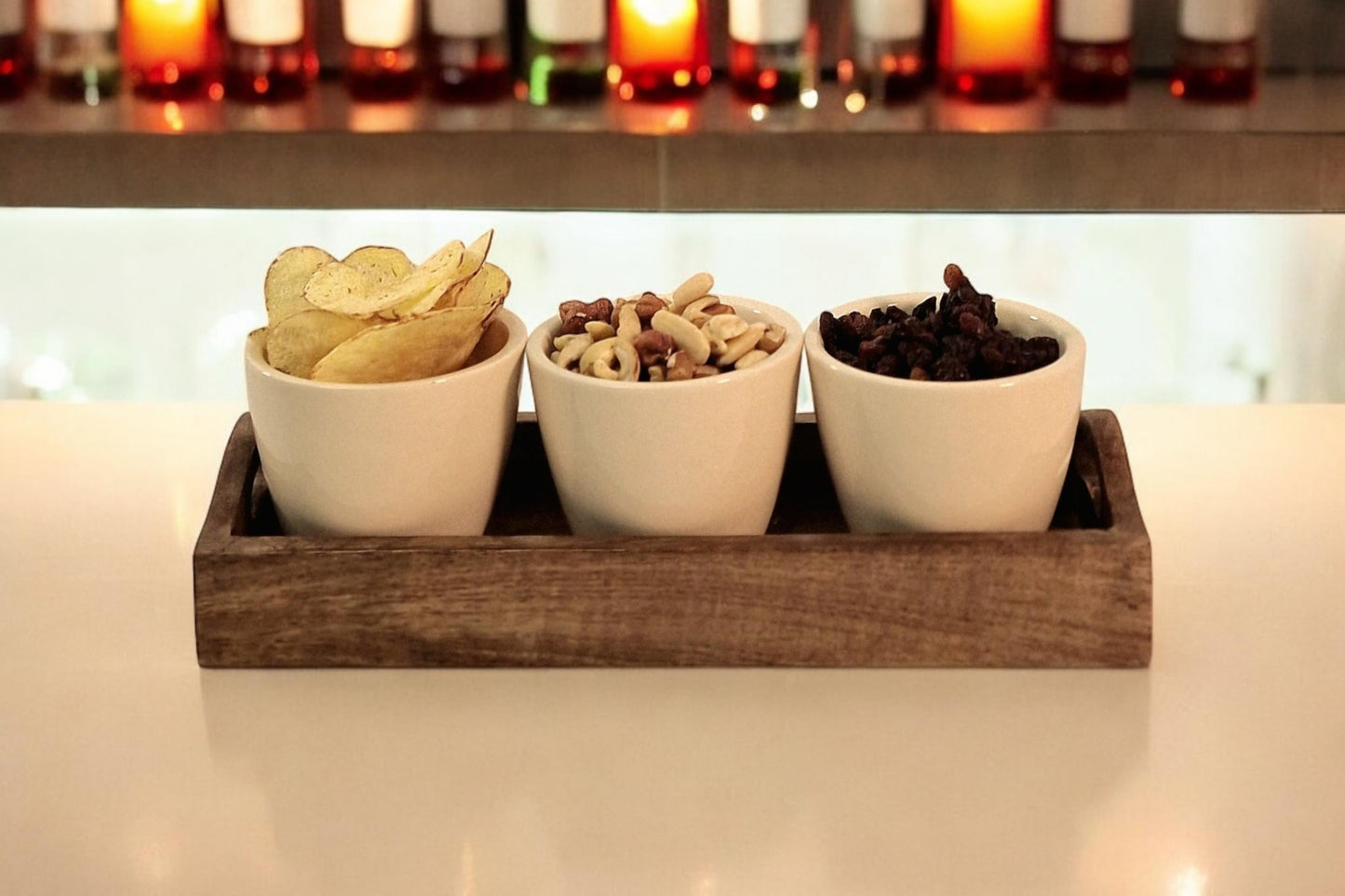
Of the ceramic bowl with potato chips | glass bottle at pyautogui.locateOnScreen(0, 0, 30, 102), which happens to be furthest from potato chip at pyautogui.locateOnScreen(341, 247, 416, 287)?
glass bottle at pyautogui.locateOnScreen(0, 0, 30, 102)

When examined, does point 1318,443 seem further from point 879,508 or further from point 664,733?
point 664,733

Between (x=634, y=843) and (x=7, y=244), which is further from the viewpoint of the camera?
(x=7, y=244)

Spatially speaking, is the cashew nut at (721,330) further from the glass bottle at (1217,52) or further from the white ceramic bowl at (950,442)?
the glass bottle at (1217,52)

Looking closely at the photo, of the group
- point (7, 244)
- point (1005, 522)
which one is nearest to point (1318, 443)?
point (1005, 522)

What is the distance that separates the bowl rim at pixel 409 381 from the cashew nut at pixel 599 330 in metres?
0.03

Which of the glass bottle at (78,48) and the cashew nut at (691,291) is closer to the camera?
the cashew nut at (691,291)

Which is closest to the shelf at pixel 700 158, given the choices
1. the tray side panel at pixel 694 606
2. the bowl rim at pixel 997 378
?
the bowl rim at pixel 997 378

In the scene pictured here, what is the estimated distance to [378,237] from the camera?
5.79ft

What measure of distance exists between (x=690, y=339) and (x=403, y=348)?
119mm

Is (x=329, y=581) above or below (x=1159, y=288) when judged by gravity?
above

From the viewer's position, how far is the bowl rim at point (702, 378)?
71 cm

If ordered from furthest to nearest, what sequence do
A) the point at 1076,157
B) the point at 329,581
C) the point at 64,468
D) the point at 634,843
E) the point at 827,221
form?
the point at 827,221, the point at 1076,157, the point at 64,468, the point at 329,581, the point at 634,843

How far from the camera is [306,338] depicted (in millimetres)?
727

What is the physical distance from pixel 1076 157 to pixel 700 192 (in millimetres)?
340
